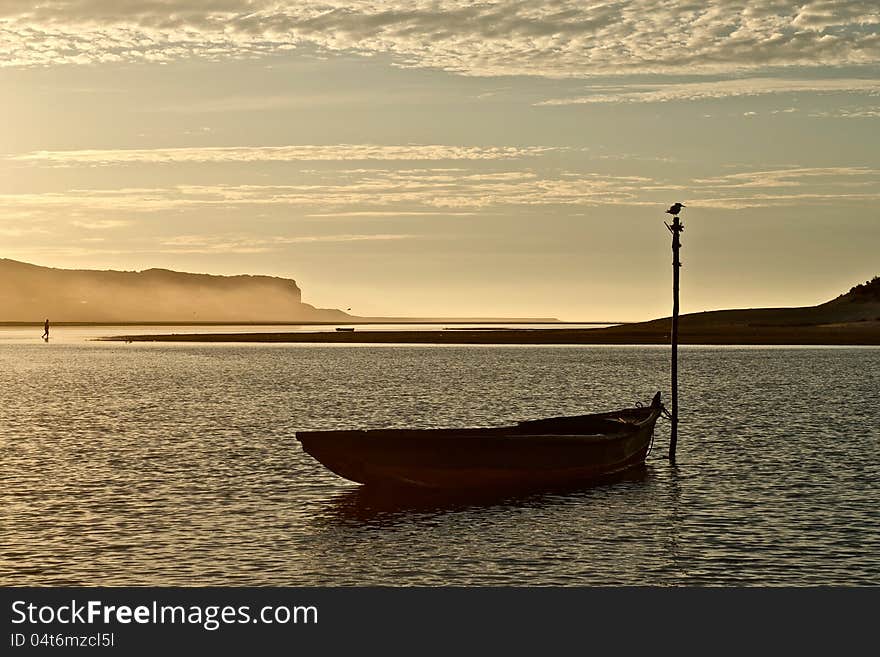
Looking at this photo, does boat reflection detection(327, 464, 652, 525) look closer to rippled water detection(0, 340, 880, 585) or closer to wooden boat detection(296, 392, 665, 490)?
rippled water detection(0, 340, 880, 585)

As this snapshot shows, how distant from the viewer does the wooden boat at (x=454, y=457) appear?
34.6 meters

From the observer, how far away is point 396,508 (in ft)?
108

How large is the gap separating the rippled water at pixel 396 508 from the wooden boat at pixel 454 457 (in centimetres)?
100

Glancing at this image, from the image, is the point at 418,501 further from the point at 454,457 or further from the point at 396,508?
the point at 454,457

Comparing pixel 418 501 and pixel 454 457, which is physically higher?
pixel 454 457

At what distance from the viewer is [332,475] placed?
39.4 metres

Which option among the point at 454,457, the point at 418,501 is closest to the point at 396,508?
the point at 418,501

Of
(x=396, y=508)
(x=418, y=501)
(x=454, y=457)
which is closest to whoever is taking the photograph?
(x=396, y=508)

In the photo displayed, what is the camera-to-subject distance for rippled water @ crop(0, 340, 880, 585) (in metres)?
25.0

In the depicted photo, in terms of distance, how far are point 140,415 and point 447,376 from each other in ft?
148

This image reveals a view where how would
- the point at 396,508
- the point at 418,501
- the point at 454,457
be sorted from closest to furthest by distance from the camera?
1. the point at 396,508
2. the point at 418,501
3. the point at 454,457

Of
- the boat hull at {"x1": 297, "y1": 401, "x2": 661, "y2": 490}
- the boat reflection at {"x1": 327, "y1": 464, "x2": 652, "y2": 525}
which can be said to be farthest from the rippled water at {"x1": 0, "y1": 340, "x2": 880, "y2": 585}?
the boat hull at {"x1": 297, "y1": 401, "x2": 661, "y2": 490}

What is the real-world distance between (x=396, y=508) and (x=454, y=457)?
289 centimetres
